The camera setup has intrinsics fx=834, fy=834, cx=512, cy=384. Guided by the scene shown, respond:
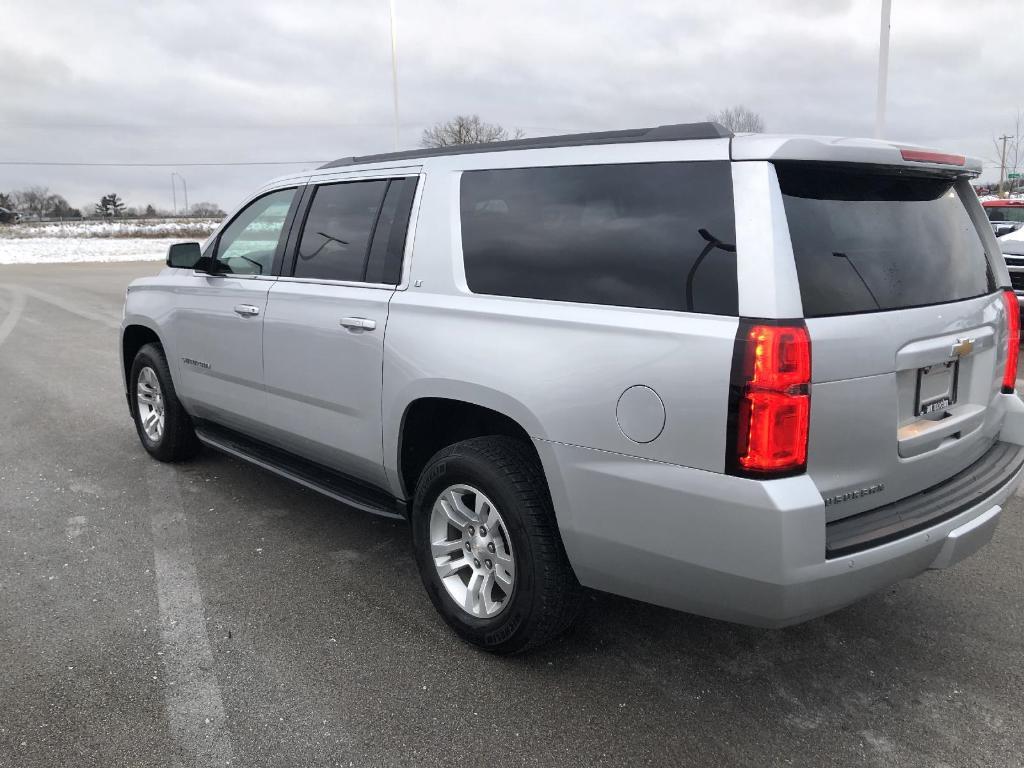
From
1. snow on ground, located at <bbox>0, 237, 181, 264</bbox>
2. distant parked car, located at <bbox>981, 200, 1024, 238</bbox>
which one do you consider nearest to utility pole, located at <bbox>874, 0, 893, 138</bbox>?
distant parked car, located at <bbox>981, 200, 1024, 238</bbox>

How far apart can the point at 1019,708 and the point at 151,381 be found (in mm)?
4984

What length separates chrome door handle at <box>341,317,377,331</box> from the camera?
3506mm

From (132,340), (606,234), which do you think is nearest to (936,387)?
(606,234)

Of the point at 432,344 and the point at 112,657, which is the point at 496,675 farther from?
the point at 112,657

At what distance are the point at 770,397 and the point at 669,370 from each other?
0.30m

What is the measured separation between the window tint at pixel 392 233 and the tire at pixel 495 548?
857mm

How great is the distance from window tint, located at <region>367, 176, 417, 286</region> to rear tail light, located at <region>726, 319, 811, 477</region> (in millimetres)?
1669

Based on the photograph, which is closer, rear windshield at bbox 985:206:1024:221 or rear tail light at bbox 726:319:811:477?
rear tail light at bbox 726:319:811:477

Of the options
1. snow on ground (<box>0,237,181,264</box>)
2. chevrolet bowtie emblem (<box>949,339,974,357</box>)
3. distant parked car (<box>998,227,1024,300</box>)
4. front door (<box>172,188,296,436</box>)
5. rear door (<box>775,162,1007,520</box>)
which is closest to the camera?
rear door (<box>775,162,1007,520</box>)

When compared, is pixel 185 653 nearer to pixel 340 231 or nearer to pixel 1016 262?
pixel 340 231

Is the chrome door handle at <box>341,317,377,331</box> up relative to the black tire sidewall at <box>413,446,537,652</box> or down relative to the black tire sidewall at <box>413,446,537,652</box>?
up

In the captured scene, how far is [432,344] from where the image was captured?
10.6 feet

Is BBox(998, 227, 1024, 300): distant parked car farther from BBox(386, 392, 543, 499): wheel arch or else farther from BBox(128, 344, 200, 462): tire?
BBox(128, 344, 200, 462): tire

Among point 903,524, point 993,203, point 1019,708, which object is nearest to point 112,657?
point 903,524
